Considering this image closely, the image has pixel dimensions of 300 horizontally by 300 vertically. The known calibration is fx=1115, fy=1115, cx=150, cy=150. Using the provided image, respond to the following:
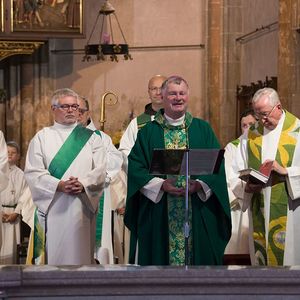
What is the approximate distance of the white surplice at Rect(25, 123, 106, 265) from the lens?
8898 millimetres

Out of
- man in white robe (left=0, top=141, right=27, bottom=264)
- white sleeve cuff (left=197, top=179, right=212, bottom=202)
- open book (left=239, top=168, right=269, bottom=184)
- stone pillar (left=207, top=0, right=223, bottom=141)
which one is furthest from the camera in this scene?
stone pillar (left=207, top=0, right=223, bottom=141)

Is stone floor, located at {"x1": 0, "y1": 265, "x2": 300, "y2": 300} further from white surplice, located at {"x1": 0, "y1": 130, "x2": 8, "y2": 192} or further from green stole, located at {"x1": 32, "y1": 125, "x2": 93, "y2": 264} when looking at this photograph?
white surplice, located at {"x1": 0, "y1": 130, "x2": 8, "y2": 192}

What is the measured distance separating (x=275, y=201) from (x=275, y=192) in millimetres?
74

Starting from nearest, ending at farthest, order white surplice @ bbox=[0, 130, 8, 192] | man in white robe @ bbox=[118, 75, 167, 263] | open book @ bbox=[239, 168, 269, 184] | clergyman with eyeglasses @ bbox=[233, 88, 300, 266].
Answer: open book @ bbox=[239, 168, 269, 184] → clergyman with eyeglasses @ bbox=[233, 88, 300, 266] → white surplice @ bbox=[0, 130, 8, 192] → man in white robe @ bbox=[118, 75, 167, 263]

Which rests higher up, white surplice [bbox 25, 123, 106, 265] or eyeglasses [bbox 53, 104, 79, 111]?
eyeglasses [bbox 53, 104, 79, 111]

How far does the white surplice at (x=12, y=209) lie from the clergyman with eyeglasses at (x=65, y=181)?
3.07m

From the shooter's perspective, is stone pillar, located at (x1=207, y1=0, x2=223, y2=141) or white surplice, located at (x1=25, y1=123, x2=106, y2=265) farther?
stone pillar, located at (x1=207, y1=0, x2=223, y2=141)

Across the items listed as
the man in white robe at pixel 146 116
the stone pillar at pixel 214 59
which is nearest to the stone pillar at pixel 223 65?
the stone pillar at pixel 214 59

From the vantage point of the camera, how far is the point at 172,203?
808 centimetres

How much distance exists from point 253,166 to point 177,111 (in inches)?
39.5

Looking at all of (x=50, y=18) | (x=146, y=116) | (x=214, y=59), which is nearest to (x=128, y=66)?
(x=214, y=59)

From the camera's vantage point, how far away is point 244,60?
59.5 feet

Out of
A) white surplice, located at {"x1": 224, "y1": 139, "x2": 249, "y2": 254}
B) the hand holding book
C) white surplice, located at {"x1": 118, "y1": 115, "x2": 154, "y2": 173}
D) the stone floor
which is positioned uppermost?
white surplice, located at {"x1": 118, "y1": 115, "x2": 154, "y2": 173}

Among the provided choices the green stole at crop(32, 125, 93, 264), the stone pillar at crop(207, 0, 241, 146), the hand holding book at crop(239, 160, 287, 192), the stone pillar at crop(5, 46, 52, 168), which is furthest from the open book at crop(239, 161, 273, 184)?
the stone pillar at crop(5, 46, 52, 168)
